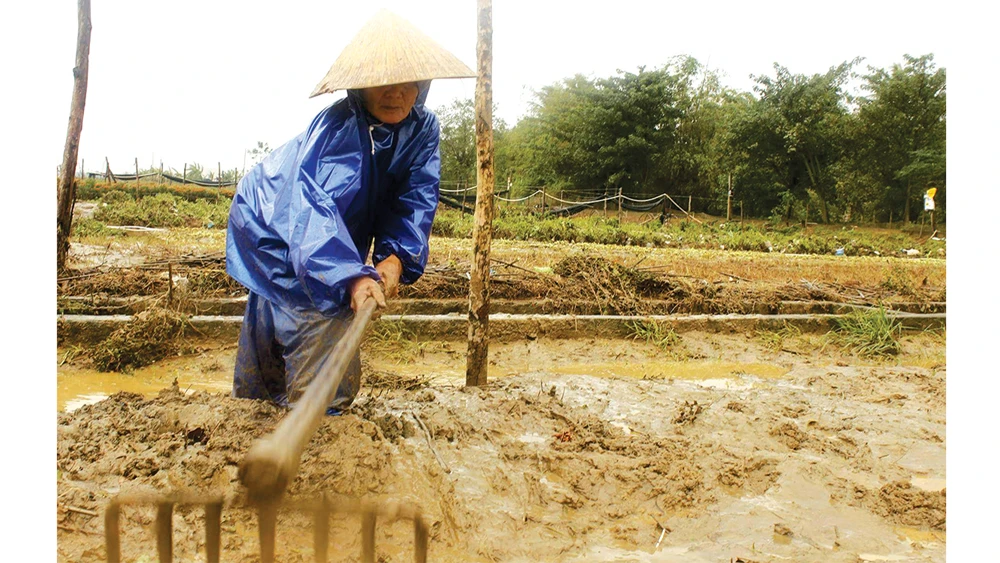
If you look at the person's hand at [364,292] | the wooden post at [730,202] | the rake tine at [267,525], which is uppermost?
the wooden post at [730,202]

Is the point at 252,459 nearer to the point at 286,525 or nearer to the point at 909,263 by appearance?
the point at 286,525

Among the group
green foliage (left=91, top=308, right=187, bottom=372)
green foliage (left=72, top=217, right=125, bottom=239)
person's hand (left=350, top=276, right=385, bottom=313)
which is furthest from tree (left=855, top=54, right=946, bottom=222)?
green foliage (left=72, top=217, right=125, bottom=239)

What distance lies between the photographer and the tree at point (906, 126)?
320cm

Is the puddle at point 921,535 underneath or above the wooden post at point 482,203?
underneath

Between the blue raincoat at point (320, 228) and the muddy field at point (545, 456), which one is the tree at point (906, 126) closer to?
the muddy field at point (545, 456)

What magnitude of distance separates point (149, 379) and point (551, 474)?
2.83 m

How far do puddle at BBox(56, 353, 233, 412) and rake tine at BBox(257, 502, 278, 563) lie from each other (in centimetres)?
278

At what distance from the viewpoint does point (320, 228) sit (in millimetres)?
1878

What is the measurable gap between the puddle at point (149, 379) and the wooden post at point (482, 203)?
1.51m

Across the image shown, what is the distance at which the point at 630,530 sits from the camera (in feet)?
7.18

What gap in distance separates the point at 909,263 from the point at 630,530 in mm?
10065

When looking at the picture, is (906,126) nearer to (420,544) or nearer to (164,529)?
(420,544)

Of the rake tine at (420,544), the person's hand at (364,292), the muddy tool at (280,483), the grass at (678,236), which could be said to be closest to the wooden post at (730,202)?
the grass at (678,236)

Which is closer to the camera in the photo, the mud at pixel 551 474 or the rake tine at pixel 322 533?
the rake tine at pixel 322 533
